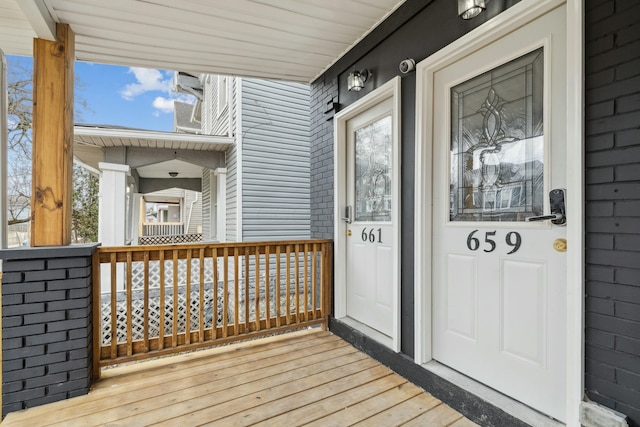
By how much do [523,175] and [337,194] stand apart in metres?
1.63

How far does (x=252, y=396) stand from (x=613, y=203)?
78.8 inches

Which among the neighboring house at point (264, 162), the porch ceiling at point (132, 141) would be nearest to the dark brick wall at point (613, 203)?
the neighboring house at point (264, 162)

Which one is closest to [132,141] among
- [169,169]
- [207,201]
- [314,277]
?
[169,169]

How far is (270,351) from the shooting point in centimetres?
257

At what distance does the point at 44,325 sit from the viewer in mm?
1851

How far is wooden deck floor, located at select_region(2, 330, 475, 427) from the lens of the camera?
1715 millimetres

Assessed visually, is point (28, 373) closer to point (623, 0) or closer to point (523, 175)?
point (523, 175)

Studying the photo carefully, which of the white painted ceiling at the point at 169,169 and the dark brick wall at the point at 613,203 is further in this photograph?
the white painted ceiling at the point at 169,169

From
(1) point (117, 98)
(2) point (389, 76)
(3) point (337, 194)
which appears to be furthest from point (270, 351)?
(1) point (117, 98)

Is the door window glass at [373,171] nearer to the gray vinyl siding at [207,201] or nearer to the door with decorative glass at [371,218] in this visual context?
the door with decorative glass at [371,218]

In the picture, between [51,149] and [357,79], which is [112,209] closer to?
[51,149]

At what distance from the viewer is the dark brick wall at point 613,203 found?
116cm

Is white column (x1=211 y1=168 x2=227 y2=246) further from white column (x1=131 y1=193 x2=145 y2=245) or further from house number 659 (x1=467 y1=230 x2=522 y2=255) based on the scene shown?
house number 659 (x1=467 y1=230 x2=522 y2=255)

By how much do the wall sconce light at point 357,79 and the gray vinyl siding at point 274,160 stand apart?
12.2 ft
